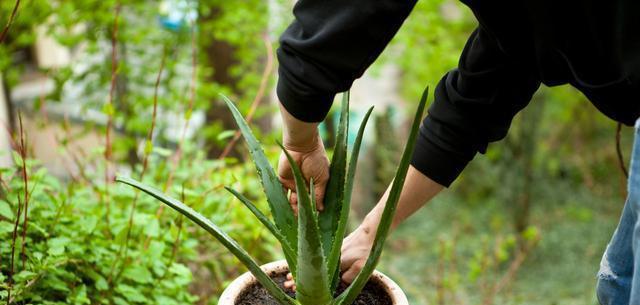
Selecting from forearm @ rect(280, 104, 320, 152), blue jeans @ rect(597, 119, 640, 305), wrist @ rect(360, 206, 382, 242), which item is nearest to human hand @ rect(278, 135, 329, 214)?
forearm @ rect(280, 104, 320, 152)

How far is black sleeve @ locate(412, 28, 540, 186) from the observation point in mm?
1387

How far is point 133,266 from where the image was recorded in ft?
5.87

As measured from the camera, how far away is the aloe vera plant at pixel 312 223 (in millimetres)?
1207

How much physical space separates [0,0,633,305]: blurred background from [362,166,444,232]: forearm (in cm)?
46

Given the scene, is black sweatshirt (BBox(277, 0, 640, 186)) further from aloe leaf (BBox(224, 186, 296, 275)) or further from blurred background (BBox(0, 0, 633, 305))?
blurred background (BBox(0, 0, 633, 305))

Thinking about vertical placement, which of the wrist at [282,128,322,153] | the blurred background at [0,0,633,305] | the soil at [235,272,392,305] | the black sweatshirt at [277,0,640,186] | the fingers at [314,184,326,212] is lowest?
the blurred background at [0,0,633,305]

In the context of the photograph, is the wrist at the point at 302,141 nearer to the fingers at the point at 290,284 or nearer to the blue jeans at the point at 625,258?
the fingers at the point at 290,284

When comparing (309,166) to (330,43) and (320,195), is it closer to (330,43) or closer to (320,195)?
(320,195)

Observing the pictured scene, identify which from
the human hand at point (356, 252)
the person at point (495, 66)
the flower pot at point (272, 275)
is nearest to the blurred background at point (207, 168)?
the flower pot at point (272, 275)

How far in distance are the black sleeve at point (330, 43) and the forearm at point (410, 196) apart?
1.38 ft

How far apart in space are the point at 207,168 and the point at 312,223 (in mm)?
1217

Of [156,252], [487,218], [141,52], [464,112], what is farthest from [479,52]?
[487,218]

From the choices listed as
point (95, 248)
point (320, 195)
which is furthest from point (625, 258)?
point (95, 248)

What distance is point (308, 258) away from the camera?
126cm
